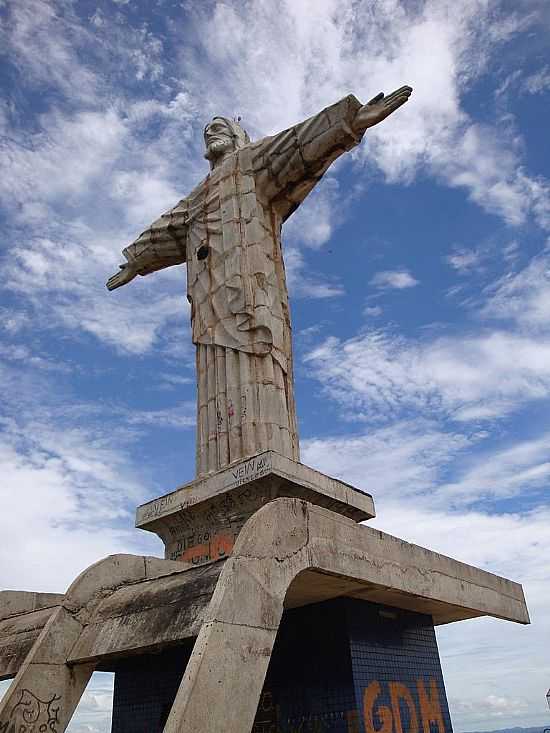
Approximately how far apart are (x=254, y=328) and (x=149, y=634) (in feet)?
17.5

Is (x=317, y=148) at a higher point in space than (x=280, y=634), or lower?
higher

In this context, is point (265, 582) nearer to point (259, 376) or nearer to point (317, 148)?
point (259, 376)

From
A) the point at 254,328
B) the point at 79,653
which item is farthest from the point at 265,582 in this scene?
the point at 254,328

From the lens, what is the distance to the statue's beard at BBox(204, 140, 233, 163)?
1269cm

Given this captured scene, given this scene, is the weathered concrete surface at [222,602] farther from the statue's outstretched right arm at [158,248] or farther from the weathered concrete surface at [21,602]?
the statue's outstretched right arm at [158,248]

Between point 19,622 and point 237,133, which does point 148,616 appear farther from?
point 237,133

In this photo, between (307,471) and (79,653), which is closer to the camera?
(79,653)

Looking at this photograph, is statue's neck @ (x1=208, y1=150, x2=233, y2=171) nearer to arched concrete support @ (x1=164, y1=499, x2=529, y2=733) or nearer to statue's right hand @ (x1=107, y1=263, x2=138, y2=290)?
statue's right hand @ (x1=107, y1=263, x2=138, y2=290)

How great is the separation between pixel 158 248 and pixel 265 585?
28.4 feet

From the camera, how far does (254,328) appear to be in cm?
1062

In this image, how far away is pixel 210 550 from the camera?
9117 millimetres

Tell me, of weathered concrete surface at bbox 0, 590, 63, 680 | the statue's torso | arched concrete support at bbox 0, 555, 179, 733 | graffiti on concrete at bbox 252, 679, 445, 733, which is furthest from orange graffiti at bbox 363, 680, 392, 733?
the statue's torso

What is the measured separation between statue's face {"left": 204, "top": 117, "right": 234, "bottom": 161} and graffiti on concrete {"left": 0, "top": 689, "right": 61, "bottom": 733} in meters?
9.27

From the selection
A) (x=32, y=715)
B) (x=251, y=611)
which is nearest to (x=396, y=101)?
(x=251, y=611)
